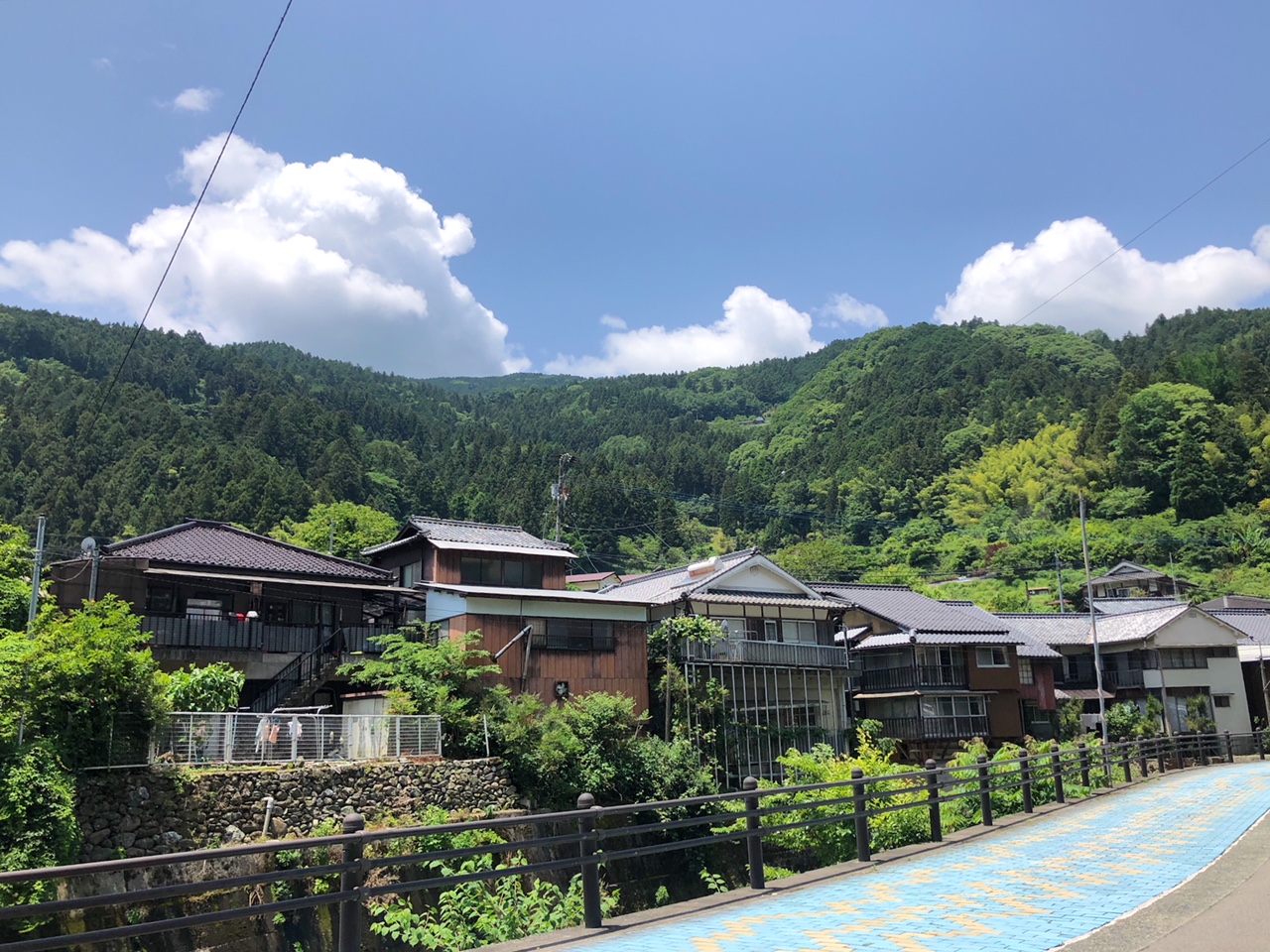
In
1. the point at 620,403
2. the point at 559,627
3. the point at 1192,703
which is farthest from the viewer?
the point at 620,403

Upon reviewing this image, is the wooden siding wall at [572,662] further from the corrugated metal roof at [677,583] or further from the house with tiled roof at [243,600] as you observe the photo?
the house with tiled roof at [243,600]

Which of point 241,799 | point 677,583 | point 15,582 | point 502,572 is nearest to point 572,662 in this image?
point 502,572

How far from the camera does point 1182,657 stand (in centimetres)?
4678

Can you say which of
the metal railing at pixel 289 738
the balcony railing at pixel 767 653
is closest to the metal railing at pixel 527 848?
the metal railing at pixel 289 738

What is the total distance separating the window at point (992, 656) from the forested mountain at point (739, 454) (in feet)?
140

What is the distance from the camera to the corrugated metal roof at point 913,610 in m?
40.0

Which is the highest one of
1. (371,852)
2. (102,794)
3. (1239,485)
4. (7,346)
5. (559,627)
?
(7,346)

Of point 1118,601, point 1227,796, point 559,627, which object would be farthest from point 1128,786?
point 1118,601

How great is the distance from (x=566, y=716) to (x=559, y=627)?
14.3 feet

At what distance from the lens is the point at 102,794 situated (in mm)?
15820

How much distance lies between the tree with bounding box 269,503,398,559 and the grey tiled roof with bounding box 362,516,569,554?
1736cm

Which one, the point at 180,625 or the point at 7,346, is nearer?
the point at 180,625

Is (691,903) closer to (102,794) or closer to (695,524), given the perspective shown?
(102,794)

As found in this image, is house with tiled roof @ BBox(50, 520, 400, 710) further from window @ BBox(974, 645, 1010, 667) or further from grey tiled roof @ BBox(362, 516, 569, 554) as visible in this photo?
window @ BBox(974, 645, 1010, 667)
